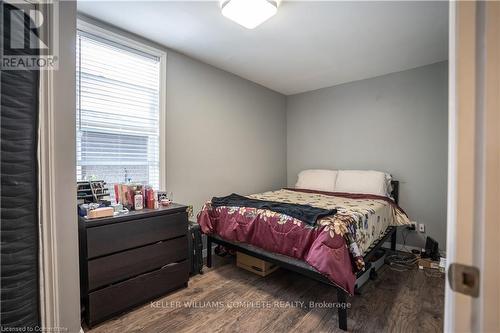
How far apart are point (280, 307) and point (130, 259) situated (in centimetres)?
123

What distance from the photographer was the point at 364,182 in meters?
3.12

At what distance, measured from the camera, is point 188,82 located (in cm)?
278

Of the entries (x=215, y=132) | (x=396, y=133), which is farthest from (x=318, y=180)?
(x=215, y=132)

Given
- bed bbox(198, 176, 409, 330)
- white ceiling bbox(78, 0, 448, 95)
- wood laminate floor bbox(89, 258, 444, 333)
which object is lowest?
wood laminate floor bbox(89, 258, 444, 333)

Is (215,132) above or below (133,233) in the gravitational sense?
above

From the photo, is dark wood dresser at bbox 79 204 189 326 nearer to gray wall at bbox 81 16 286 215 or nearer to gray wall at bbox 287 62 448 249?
gray wall at bbox 81 16 286 215

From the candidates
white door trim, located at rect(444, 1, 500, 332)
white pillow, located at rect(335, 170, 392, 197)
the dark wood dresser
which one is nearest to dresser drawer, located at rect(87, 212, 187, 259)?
the dark wood dresser

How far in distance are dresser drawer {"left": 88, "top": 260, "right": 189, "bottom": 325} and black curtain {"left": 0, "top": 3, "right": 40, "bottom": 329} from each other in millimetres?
673

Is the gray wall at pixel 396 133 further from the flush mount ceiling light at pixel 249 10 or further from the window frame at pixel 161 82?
the window frame at pixel 161 82

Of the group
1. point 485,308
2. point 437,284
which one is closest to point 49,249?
point 485,308

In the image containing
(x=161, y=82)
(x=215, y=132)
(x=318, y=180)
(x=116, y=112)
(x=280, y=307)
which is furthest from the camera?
(x=318, y=180)

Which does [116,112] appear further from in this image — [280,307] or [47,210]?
[280,307]

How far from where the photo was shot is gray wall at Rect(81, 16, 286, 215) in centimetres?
267

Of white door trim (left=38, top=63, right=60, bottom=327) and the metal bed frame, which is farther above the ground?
white door trim (left=38, top=63, right=60, bottom=327)
